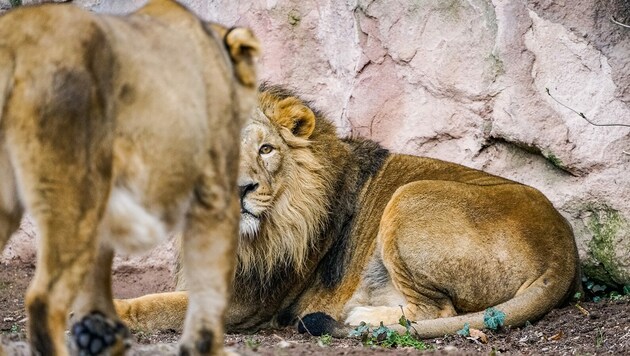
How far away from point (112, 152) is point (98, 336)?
2.48 ft

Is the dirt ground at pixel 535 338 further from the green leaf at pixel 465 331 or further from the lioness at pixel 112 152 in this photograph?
the lioness at pixel 112 152

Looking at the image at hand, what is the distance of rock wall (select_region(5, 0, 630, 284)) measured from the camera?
668 cm

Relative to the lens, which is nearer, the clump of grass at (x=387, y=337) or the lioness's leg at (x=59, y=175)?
the lioness's leg at (x=59, y=175)

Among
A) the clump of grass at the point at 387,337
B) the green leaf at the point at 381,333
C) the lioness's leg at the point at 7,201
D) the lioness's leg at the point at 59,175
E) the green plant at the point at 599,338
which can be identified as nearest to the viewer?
the lioness's leg at the point at 59,175

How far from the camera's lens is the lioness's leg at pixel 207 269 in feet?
11.3

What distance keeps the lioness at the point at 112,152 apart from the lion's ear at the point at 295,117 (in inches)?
110

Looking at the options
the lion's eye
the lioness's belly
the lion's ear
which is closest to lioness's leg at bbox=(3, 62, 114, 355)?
the lioness's belly

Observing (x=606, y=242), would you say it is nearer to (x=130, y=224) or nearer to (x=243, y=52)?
(x=243, y=52)

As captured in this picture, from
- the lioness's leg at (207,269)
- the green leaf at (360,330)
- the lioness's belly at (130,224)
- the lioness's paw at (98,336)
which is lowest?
the green leaf at (360,330)

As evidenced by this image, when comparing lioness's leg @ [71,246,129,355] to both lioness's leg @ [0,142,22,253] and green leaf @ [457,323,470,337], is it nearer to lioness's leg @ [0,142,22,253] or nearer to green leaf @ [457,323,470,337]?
lioness's leg @ [0,142,22,253]

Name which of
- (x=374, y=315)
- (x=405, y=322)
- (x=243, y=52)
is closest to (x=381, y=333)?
(x=405, y=322)

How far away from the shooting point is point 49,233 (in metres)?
2.97

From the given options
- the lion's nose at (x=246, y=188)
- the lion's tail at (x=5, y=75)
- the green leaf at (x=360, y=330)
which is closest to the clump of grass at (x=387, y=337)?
the green leaf at (x=360, y=330)

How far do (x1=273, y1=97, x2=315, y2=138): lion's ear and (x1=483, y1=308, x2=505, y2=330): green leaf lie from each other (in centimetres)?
160
